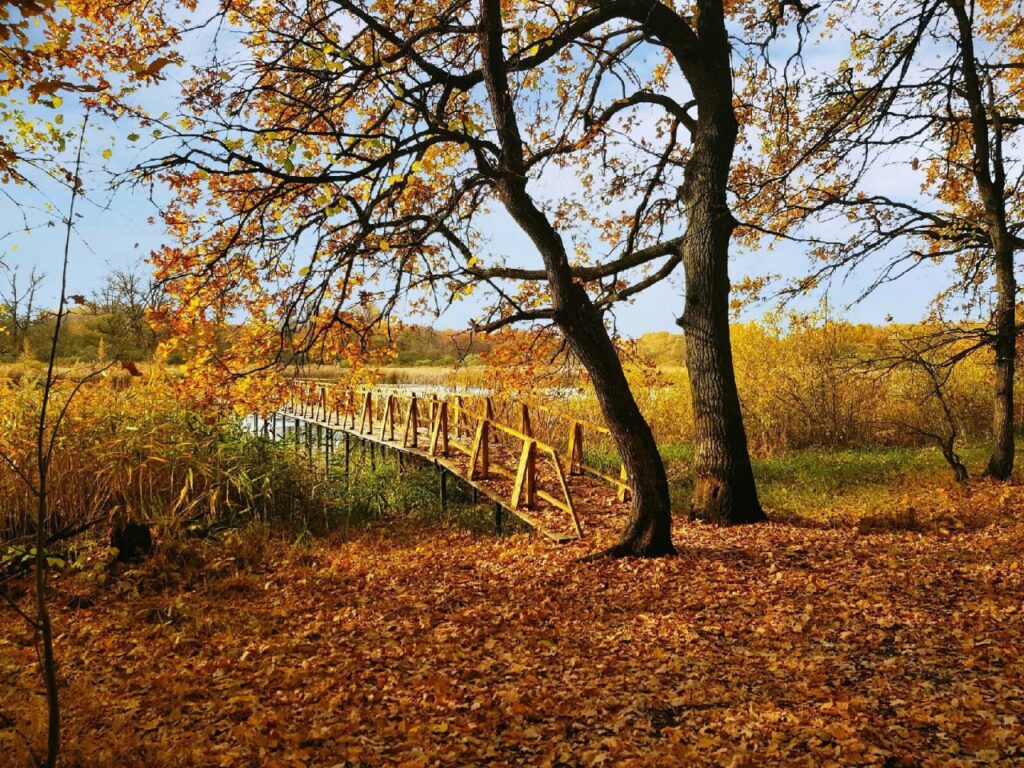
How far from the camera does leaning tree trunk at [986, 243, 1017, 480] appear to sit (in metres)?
9.83

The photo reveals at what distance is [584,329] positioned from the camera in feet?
22.0

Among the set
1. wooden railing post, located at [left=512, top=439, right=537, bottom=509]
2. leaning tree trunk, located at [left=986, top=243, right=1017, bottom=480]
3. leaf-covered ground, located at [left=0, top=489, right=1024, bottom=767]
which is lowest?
leaf-covered ground, located at [left=0, top=489, right=1024, bottom=767]

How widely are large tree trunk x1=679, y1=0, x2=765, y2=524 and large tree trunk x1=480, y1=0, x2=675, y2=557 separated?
173 cm

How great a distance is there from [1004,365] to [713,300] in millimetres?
5197

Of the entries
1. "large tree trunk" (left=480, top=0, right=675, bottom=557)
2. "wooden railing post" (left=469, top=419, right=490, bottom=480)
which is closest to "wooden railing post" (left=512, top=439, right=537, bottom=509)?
"wooden railing post" (left=469, top=419, right=490, bottom=480)

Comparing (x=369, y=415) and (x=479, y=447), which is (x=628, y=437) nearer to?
(x=479, y=447)

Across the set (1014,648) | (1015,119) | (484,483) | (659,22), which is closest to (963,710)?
(1014,648)

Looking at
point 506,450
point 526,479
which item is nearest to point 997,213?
point 526,479

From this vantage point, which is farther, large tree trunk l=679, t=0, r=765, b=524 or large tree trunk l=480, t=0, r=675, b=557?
large tree trunk l=679, t=0, r=765, b=524

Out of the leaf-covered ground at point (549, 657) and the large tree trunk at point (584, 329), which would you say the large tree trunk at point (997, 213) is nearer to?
the leaf-covered ground at point (549, 657)

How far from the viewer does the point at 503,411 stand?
15.7 m

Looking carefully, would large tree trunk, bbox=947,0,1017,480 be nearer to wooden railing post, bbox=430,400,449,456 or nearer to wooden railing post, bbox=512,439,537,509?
wooden railing post, bbox=512,439,537,509

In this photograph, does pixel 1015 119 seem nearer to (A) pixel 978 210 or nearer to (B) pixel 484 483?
(A) pixel 978 210

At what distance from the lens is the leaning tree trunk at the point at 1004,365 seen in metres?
9.83
